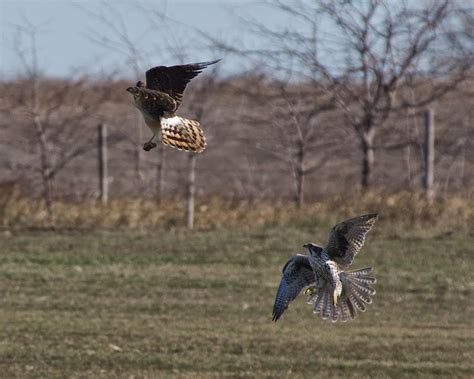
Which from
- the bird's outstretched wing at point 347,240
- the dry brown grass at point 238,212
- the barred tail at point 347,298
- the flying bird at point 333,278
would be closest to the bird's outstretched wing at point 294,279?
the flying bird at point 333,278

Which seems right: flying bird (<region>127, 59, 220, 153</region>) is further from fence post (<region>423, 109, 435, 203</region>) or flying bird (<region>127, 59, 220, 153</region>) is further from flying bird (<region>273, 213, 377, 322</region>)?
fence post (<region>423, 109, 435, 203</region>)

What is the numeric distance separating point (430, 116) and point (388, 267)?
4895 mm

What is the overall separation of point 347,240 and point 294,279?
487 millimetres

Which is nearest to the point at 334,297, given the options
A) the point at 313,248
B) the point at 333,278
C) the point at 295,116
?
the point at 333,278

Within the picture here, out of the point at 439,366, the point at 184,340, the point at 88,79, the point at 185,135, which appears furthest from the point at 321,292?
the point at 88,79

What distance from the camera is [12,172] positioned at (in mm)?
24109

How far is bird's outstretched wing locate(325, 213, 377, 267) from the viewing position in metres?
7.23

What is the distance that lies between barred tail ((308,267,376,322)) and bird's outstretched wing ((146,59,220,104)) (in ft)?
5.97

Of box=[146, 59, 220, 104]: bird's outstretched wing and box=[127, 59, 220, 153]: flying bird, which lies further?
box=[146, 59, 220, 104]: bird's outstretched wing

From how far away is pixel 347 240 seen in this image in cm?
741

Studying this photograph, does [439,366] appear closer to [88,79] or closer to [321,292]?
[321,292]

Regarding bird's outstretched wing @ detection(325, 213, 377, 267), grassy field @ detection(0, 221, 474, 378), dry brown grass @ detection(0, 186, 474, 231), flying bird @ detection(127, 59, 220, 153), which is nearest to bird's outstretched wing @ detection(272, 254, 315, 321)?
bird's outstretched wing @ detection(325, 213, 377, 267)

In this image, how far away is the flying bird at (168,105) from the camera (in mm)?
5742

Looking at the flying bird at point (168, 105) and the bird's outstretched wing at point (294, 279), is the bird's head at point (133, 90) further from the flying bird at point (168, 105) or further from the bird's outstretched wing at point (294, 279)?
the bird's outstretched wing at point (294, 279)
